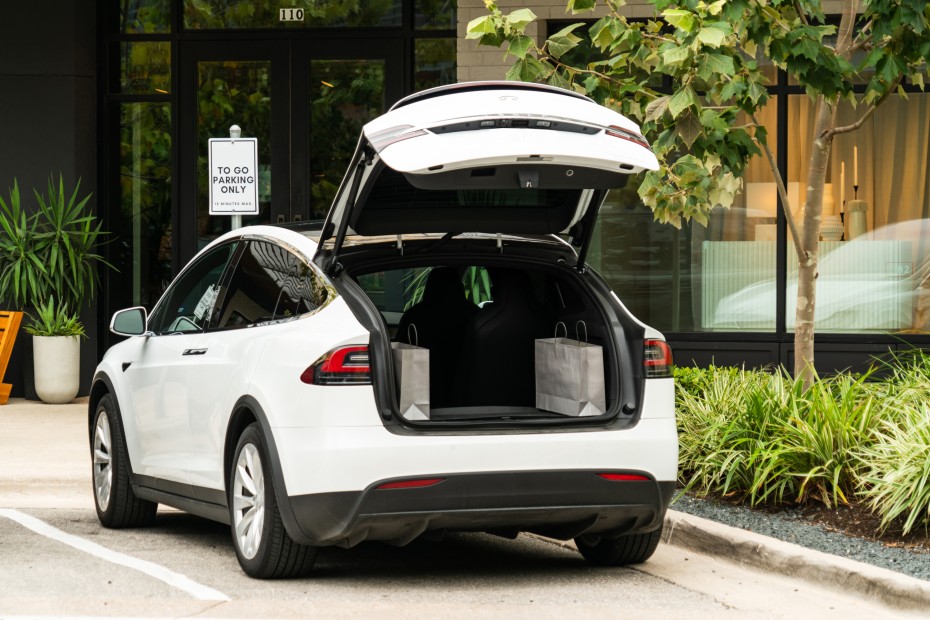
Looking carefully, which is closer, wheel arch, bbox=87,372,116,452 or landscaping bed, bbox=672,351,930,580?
landscaping bed, bbox=672,351,930,580

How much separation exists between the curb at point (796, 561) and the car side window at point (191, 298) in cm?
265

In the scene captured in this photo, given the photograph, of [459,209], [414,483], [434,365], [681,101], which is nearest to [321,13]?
[681,101]

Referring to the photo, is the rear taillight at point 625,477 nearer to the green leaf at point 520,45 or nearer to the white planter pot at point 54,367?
the green leaf at point 520,45

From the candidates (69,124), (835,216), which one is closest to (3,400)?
(69,124)

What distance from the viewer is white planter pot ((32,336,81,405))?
14734mm

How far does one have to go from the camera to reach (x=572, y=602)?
630 centimetres

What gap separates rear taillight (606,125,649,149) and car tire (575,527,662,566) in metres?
1.82

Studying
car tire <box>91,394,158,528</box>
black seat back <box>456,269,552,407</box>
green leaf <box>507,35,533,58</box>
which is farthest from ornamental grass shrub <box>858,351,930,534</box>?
car tire <box>91,394,158,528</box>

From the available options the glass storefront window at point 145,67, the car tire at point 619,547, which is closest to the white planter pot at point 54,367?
the glass storefront window at point 145,67

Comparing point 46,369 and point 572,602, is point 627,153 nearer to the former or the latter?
point 572,602

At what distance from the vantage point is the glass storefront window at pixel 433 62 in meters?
15.4

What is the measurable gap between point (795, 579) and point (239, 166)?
5667 millimetres

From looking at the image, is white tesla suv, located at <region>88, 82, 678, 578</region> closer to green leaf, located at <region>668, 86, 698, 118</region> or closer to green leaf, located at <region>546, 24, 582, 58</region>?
green leaf, located at <region>668, 86, 698, 118</region>

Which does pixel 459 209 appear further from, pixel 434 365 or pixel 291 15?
pixel 291 15
